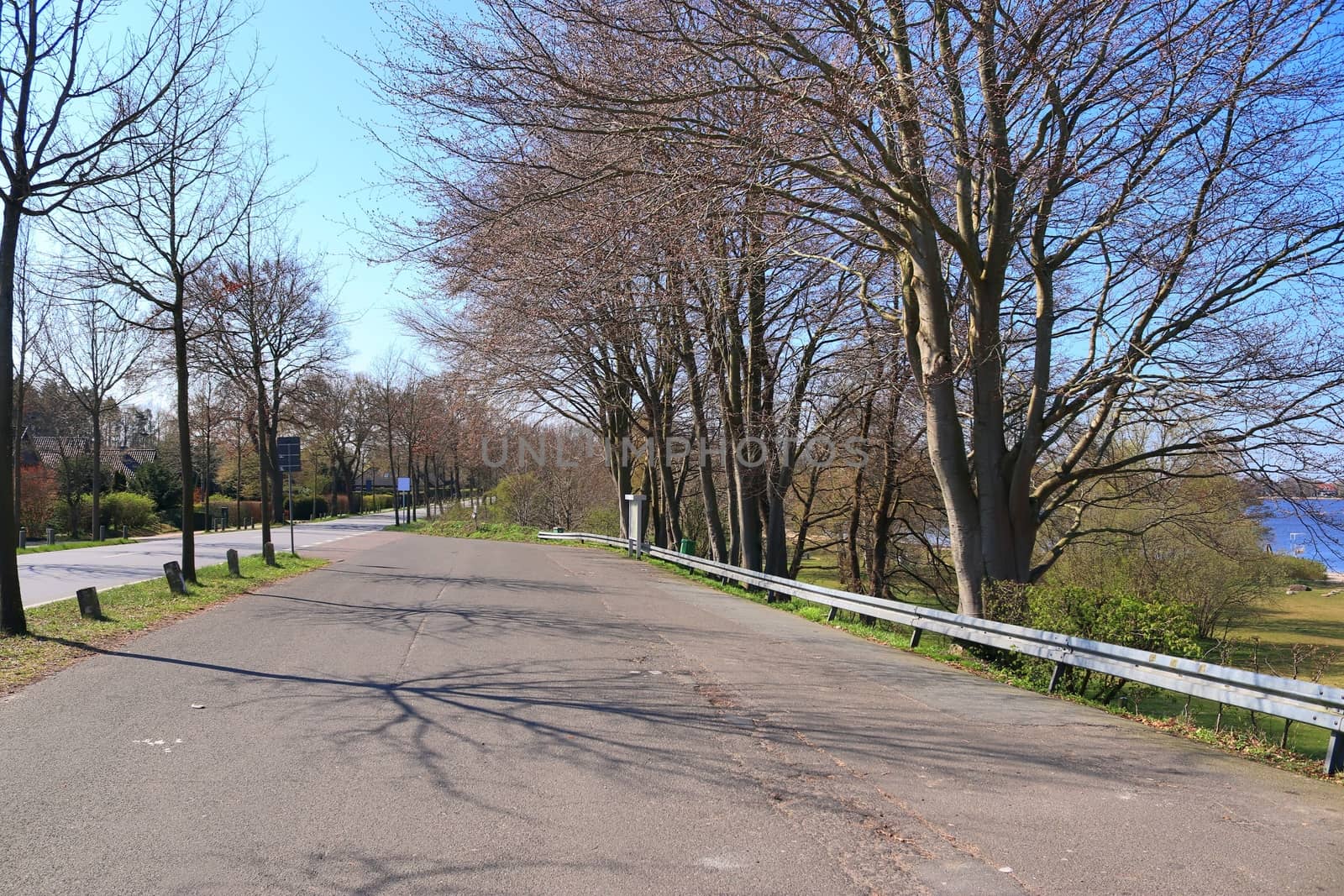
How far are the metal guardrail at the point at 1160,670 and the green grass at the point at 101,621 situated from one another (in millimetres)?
9191

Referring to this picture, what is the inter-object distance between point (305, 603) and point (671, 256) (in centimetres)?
763

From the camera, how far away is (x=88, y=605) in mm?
11539

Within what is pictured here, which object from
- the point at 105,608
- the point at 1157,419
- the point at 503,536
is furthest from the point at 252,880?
the point at 503,536

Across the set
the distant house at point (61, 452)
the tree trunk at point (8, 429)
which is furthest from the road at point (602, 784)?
the distant house at point (61, 452)

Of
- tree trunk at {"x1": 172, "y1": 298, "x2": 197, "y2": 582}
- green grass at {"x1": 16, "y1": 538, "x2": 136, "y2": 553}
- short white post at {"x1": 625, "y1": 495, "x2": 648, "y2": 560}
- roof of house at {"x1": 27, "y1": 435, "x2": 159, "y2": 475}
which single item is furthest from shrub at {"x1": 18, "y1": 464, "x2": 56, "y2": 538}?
tree trunk at {"x1": 172, "y1": 298, "x2": 197, "y2": 582}

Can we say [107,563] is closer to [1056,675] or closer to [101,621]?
[101,621]

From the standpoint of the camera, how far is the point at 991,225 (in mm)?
12336

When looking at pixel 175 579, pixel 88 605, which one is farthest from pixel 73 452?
pixel 88 605

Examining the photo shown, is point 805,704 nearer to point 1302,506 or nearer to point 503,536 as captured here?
point 1302,506

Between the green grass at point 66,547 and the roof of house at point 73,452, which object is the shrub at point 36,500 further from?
the green grass at point 66,547

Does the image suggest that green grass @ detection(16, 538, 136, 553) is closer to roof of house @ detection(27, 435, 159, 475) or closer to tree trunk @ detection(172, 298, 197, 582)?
tree trunk @ detection(172, 298, 197, 582)

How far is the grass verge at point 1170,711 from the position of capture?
702cm

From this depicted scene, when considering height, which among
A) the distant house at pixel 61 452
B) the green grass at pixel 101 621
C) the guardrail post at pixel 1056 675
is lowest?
the guardrail post at pixel 1056 675

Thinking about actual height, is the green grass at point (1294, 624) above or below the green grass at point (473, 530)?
below
